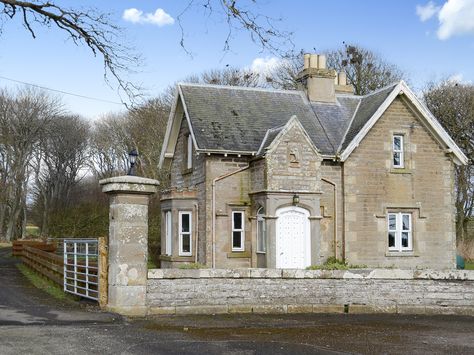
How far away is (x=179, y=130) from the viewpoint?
2625 centimetres

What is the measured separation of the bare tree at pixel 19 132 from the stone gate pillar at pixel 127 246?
4604 centimetres

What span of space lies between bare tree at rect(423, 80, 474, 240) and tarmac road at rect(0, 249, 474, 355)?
30.0m

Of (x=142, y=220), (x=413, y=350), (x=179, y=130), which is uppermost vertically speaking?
(x=179, y=130)

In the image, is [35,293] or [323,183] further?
[323,183]

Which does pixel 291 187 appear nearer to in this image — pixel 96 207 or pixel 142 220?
pixel 142 220

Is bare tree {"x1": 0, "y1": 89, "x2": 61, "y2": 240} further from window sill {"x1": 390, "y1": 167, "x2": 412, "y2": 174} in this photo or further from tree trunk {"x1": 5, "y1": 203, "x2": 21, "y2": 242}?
window sill {"x1": 390, "y1": 167, "x2": 412, "y2": 174}

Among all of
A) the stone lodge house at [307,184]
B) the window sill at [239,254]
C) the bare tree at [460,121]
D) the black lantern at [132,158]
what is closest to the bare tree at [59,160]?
the bare tree at [460,121]

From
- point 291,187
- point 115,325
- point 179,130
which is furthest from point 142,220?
point 179,130

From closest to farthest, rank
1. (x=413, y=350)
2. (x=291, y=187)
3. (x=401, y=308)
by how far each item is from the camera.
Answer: (x=413, y=350) < (x=401, y=308) < (x=291, y=187)

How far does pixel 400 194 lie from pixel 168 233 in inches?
348

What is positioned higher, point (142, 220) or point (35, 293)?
point (142, 220)

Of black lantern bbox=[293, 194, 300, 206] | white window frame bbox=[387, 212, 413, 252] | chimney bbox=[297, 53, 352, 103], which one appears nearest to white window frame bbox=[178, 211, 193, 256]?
black lantern bbox=[293, 194, 300, 206]

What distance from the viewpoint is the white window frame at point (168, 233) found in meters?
23.9

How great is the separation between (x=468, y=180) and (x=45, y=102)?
120 ft
